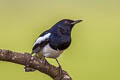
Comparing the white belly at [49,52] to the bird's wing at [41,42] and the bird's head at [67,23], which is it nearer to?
the bird's wing at [41,42]

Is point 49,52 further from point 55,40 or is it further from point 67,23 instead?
point 67,23

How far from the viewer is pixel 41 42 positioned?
146cm

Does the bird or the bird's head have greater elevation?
the bird's head

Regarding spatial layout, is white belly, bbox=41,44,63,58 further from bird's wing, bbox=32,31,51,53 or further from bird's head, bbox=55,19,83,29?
bird's head, bbox=55,19,83,29

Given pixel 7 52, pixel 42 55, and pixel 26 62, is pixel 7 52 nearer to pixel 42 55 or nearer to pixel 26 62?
pixel 26 62

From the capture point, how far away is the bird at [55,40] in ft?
4.57

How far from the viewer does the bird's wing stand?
144cm

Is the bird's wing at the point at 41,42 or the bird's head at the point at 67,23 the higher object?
the bird's head at the point at 67,23

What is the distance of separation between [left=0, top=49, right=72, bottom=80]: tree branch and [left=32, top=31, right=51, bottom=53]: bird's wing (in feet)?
0.80

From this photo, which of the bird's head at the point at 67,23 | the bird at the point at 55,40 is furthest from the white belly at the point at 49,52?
the bird's head at the point at 67,23

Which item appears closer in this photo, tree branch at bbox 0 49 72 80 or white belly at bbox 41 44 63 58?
tree branch at bbox 0 49 72 80

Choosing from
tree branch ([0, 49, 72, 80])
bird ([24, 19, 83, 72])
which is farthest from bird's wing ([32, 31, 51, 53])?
tree branch ([0, 49, 72, 80])

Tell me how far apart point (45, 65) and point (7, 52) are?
0.57 ft

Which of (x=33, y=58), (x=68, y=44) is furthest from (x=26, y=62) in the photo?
(x=68, y=44)
